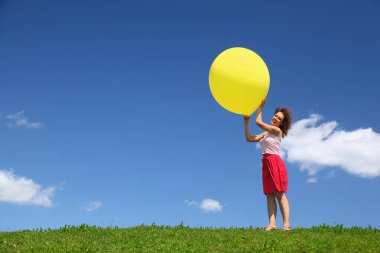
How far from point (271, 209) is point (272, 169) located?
108cm

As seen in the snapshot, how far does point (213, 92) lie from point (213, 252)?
14.1 ft

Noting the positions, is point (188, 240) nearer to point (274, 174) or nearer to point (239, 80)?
point (274, 174)

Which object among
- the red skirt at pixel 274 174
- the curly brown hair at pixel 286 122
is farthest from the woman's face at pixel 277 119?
the red skirt at pixel 274 174

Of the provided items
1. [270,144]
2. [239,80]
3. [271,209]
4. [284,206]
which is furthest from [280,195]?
[239,80]

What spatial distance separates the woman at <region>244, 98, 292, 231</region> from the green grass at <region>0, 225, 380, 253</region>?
1.89ft

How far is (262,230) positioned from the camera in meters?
13.4

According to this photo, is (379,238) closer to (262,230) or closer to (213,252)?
(262,230)

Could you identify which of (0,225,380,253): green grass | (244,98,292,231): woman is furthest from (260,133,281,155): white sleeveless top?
(0,225,380,253): green grass

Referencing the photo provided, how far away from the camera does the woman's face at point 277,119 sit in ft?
45.5

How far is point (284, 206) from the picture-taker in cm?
1320

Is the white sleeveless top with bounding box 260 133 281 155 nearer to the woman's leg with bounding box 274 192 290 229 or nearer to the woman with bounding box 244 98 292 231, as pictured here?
the woman with bounding box 244 98 292 231

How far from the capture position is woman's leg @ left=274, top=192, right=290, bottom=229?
1322cm

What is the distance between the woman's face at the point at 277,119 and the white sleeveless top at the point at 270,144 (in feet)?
1.43

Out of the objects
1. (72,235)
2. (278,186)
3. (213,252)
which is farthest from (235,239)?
(72,235)
